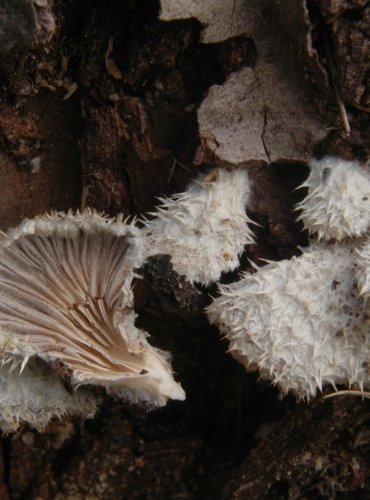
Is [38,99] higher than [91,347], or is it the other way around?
[38,99]

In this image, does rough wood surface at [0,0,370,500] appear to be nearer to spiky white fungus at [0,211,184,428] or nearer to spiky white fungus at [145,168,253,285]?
spiky white fungus at [145,168,253,285]

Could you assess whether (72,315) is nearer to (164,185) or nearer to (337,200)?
(164,185)

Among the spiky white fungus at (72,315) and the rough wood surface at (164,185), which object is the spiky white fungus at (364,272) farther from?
the spiky white fungus at (72,315)

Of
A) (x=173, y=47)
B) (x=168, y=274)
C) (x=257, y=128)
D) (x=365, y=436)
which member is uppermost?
(x=173, y=47)

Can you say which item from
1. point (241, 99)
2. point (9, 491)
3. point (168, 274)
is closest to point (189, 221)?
point (168, 274)

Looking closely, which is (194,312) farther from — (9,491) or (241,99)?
(9,491)

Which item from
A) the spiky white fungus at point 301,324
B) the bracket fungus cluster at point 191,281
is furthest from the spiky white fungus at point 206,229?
the spiky white fungus at point 301,324

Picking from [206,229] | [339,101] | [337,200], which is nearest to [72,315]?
[206,229]
